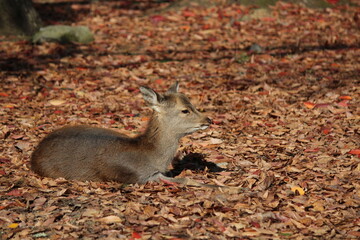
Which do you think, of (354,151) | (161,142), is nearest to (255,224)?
(161,142)

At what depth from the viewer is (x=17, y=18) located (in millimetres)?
13992

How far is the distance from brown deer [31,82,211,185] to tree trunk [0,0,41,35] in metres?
7.61

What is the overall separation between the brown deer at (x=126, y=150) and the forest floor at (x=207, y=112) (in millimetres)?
168

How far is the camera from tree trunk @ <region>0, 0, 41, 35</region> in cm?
1373

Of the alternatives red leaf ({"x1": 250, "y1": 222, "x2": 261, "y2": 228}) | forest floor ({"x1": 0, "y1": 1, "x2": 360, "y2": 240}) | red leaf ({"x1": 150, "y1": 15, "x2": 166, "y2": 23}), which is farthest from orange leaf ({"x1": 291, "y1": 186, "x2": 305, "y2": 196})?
red leaf ({"x1": 150, "y1": 15, "x2": 166, "y2": 23})

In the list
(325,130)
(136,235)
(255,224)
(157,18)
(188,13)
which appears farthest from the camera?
(188,13)

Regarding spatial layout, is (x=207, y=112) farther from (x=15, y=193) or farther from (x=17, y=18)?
(x=17, y=18)

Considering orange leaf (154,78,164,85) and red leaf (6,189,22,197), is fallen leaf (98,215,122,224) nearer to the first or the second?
red leaf (6,189,22,197)

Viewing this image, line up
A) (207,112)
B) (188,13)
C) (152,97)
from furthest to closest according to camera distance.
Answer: (188,13), (207,112), (152,97)

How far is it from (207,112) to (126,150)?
3359mm

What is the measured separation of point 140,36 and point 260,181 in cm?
875

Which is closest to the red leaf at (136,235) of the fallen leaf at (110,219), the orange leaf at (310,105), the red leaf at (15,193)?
the fallen leaf at (110,219)

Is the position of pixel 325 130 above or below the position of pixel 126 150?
below

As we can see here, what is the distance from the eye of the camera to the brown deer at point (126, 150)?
23.3 ft
